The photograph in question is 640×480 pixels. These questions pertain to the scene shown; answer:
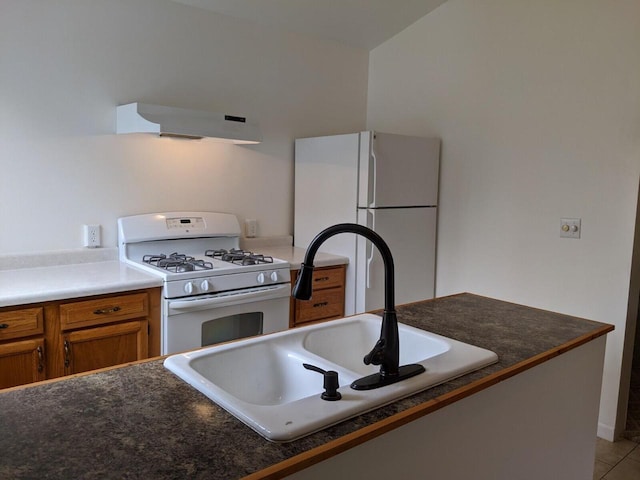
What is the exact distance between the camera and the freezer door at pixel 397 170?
128 inches

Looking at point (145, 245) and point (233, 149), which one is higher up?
point (233, 149)

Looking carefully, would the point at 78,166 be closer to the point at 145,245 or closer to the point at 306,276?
the point at 145,245

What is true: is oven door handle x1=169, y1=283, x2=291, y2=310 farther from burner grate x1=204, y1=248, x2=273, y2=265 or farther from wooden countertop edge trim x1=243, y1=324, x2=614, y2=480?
wooden countertop edge trim x1=243, y1=324, x2=614, y2=480

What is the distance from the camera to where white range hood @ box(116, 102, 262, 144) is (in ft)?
9.00

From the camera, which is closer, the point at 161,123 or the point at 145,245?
the point at 161,123

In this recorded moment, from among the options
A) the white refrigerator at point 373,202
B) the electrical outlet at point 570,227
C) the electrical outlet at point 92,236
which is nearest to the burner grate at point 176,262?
the electrical outlet at point 92,236

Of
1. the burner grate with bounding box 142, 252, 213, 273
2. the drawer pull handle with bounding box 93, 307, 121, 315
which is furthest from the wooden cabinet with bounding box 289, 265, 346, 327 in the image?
the drawer pull handle with bounding box 93, 307, 121, 315

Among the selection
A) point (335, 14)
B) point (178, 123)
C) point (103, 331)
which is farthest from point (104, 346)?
point (335, 14)

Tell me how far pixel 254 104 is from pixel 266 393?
2.47m

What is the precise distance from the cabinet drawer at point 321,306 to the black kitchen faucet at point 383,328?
1.94 meters

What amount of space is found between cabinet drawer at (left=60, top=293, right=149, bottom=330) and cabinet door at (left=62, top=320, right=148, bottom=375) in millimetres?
38

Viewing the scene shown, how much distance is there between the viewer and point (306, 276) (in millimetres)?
1197

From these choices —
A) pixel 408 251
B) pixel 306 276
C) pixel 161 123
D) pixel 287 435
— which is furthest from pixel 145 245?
pixel 287 435

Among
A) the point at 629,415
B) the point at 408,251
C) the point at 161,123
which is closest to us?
the point at 161,123
